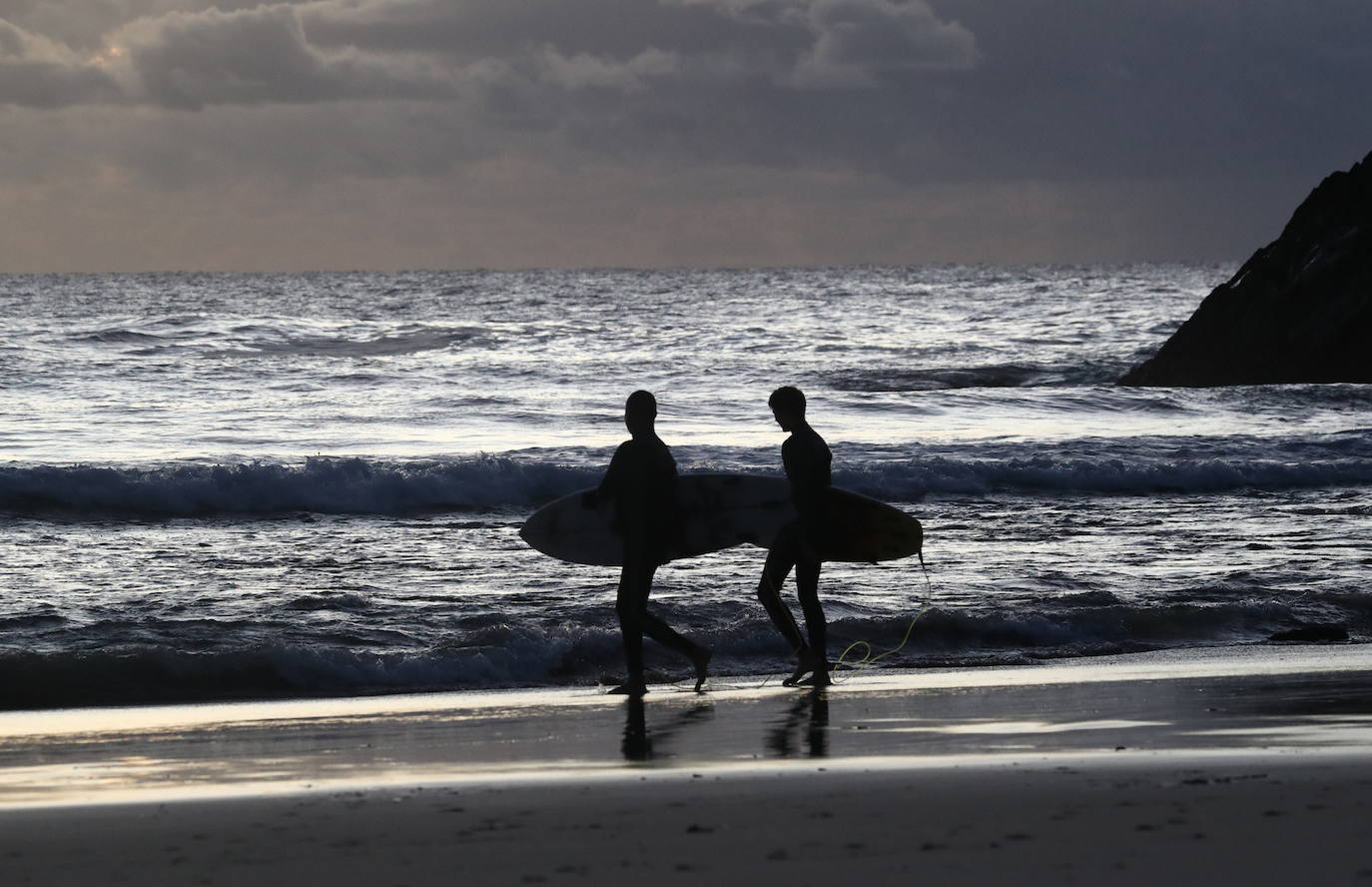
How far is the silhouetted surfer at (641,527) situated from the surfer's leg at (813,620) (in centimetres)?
62

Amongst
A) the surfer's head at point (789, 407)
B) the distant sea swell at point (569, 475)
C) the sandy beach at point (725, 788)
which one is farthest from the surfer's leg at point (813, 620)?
the distant sea swell at point (569, 475)

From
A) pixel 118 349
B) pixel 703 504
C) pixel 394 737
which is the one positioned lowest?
pixel 394 737

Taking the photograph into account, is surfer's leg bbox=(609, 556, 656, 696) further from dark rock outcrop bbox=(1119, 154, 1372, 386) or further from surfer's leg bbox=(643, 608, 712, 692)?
dark rock outcrop bbox=(1119, 154, 1372, 386)

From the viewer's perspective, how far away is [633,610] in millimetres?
8281

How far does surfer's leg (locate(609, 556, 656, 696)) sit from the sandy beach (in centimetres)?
46

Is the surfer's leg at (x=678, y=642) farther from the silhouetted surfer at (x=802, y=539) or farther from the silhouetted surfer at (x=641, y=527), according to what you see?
the silhouetted surfer at (x=802, y=539)

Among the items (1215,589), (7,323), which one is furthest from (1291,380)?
(7,323)

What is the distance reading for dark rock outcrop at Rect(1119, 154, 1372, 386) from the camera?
27828 millimetres

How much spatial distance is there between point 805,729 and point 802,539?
A: 6.50 feet

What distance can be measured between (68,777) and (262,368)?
94.5 ft

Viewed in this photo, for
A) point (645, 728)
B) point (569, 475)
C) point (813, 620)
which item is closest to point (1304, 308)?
point (569, 475)

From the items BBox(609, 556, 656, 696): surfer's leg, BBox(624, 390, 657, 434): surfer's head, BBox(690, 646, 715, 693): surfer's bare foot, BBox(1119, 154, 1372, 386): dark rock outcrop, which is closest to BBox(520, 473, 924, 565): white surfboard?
BBox(609, 556, 656, 696): surfer's leg

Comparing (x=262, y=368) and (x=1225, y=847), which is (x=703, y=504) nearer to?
(x=1225, y=847)

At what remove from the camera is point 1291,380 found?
28672 millimetres
